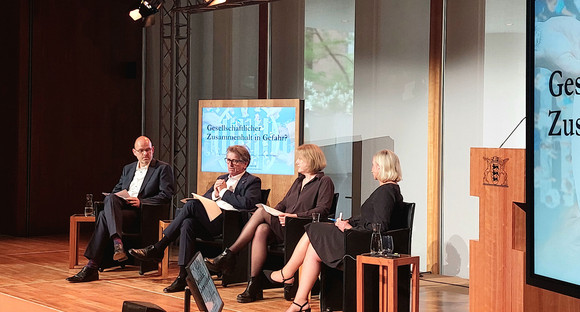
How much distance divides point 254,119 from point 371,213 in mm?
2434

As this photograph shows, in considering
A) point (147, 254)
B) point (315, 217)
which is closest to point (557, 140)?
point (315, 217)

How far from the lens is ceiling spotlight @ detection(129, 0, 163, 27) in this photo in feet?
27.9

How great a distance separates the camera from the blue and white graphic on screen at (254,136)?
7.25 metres

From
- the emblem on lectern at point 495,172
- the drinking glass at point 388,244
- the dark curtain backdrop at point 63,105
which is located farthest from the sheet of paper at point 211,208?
the dark curtain backdrop at point 63,105

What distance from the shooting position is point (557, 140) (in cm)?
203

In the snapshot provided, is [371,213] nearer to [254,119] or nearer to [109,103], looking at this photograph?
[254,119]

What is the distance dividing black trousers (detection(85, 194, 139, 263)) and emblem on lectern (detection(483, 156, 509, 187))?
13.2 feet

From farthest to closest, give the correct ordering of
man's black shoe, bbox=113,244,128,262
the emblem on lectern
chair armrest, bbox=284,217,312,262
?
man's black shoe, bbox=113,244,128,262
chair armrest, bbox=284,217,312,262
the emblem on lectern

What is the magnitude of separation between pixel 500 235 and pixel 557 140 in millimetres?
1624

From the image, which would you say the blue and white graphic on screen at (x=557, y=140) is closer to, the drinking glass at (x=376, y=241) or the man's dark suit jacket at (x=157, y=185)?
the drinking glass at (x=376, y=241)

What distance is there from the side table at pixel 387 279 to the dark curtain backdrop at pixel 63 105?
593 cm

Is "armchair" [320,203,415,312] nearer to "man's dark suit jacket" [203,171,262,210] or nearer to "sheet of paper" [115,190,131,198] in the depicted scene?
"man's dark suit jacket" [203,171,262,210]

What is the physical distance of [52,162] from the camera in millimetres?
10219

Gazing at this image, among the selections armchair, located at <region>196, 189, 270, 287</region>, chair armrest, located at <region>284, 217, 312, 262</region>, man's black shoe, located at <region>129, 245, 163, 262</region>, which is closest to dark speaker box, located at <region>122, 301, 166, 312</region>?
chair armrest, located at <region>284, 217, 312, 262</region>
